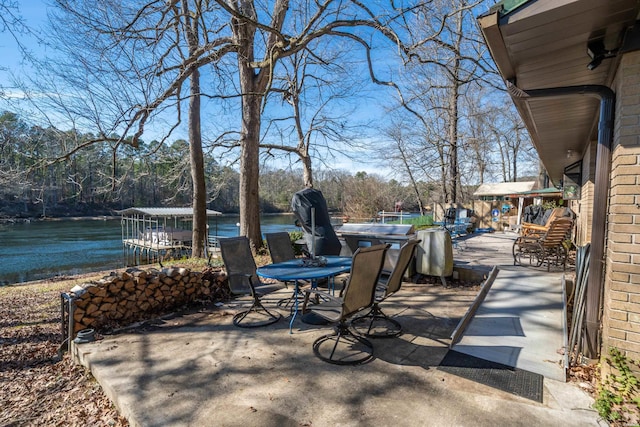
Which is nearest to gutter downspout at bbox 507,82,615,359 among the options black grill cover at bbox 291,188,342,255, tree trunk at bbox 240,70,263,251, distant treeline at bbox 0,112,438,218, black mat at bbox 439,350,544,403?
black mat at bbox 439,350,544,403

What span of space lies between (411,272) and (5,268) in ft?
62.2

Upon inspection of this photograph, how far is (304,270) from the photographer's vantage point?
3605mm

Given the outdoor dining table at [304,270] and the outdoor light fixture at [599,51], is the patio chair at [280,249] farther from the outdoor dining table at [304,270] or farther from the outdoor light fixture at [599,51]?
the outdoor light fixture at [599,51]

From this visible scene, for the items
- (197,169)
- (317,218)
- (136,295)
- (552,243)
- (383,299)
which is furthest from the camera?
(197,169)

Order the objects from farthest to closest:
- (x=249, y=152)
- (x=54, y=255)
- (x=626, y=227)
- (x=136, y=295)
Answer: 1. (x=54, y=255)
2. (x=249, y=152)
3. (x=136, y=295)
4. (x=626, y=227)

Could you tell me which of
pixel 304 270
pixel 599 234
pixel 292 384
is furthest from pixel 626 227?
pixel 304 270

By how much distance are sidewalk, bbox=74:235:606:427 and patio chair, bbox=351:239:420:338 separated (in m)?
0.14

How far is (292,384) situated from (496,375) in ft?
5.20

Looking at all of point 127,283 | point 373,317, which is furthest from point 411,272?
point 127,283

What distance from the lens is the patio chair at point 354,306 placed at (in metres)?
2.66

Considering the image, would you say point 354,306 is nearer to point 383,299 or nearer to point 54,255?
point 383,299

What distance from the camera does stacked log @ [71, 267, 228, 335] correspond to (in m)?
3.52

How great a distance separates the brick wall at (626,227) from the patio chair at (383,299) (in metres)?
1.52

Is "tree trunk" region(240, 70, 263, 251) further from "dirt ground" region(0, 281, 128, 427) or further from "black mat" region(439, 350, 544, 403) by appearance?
"black mat" region(439, 350, 544, 403)
